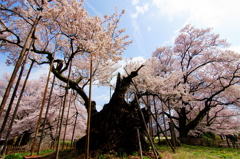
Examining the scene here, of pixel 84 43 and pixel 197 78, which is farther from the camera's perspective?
pixel 197 78

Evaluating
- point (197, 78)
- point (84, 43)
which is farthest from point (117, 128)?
point (197, 78)

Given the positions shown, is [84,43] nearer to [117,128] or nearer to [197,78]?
[117,128]

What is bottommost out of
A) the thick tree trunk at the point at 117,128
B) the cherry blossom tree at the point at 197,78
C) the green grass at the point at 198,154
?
the green grass at the point at 198,154

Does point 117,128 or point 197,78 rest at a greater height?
point 197,78

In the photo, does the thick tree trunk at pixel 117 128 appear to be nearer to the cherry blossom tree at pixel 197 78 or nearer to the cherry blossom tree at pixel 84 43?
the cherry blossom tree at pixel 84 43

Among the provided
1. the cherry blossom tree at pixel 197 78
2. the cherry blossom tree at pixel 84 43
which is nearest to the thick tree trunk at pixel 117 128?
the cherry blossom tree at pixel 84 43

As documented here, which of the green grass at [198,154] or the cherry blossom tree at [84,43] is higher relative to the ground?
the cherry blossom tree at [84,43]

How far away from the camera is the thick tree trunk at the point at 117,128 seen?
6.11 m

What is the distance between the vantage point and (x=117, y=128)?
6.56 meters

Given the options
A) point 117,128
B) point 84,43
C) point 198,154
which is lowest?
point 198,154

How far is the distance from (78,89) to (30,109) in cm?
1039

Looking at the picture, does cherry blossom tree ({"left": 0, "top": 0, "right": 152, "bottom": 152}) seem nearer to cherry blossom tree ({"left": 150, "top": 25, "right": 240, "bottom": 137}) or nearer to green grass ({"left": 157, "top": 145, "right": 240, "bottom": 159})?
green grass ({"left": 157, "top": 145, "right": 240, "bottom": 159})

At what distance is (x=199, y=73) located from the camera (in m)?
13.9

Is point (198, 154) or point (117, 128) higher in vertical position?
point (117, 128)
